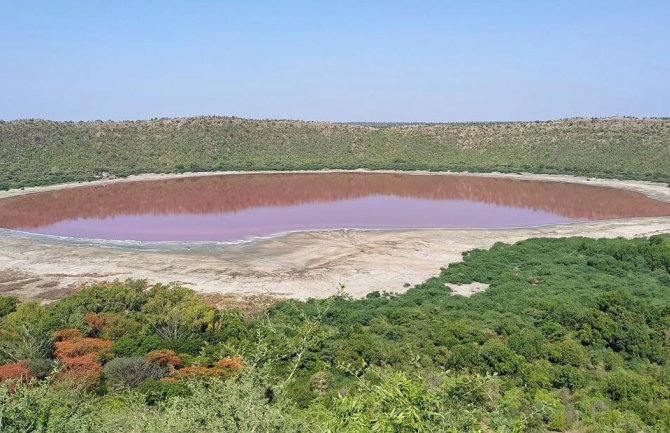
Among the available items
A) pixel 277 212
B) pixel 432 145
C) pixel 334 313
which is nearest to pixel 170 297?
pixel 334 313

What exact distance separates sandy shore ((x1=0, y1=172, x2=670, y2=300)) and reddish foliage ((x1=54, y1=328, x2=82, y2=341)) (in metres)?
8.47

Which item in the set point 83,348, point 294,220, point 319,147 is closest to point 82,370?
point 83,348

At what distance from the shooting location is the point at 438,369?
57.3 feet

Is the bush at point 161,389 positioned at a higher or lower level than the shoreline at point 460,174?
lower

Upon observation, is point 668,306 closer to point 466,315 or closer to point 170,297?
point 466,315

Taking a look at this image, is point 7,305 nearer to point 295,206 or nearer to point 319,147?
point 295,206

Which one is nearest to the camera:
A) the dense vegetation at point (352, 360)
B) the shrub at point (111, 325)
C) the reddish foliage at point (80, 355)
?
the dense vegetation at point (352, 360)

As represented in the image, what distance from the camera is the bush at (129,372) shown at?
1612 centimetres

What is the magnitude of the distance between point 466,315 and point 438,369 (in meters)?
5.84

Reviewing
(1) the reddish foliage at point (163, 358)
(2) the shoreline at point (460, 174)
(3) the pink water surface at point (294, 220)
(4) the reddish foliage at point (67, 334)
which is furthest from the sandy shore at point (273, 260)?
(2) the shoreline at point (460, 174)

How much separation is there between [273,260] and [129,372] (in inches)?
722

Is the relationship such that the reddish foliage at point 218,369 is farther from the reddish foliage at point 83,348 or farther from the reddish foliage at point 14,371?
the reddish foliage at point 14,371

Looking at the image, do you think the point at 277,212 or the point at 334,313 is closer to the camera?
the point at 334,313

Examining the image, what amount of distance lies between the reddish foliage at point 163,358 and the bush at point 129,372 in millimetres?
441
